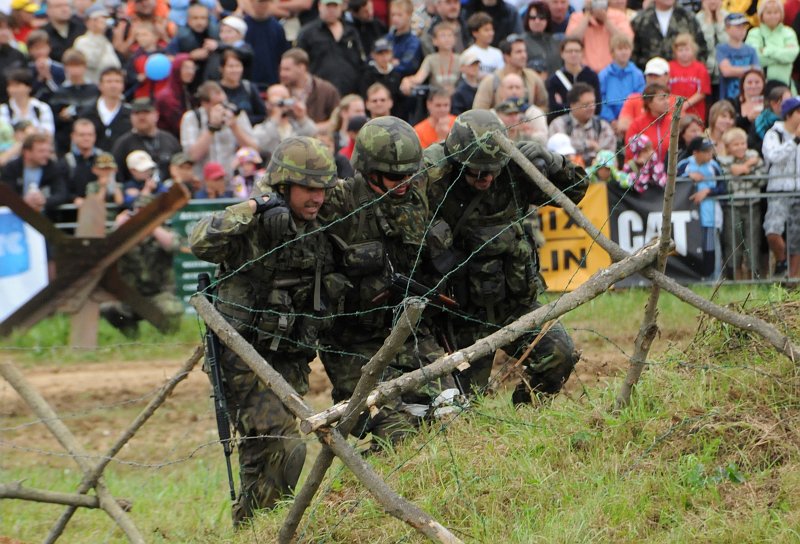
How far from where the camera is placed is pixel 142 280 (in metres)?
14.0

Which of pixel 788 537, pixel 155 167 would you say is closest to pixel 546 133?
pixel 155 167

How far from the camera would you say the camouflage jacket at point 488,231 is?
8953 millimetres

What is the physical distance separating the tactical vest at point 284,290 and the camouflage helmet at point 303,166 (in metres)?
0.27

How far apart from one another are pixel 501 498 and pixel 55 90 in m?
9.60

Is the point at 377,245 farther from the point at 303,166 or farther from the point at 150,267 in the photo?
the point at 150,267

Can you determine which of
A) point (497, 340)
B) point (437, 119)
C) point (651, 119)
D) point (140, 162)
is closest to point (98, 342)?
point (140, 162)

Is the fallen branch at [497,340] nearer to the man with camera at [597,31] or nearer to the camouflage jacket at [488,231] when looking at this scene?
the camouflage jacket at [488,231]

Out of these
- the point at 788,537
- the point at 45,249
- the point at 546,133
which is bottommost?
the point at 788,537

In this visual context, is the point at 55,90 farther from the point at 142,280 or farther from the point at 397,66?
the point at 397,66

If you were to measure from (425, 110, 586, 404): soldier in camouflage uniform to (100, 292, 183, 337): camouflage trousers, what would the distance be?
531cm

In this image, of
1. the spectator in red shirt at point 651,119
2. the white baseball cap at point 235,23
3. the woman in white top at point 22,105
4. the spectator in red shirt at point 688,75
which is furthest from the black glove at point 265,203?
the spectator in red shirt at point 688,75

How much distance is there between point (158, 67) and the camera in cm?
1567

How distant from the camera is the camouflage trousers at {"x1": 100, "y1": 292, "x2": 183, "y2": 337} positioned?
1395 cm

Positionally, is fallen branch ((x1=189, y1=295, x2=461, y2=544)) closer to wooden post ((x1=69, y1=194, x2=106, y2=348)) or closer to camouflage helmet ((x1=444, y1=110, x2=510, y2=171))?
camouflage helmet ((x1=444, y1=110, x2=510, y2=171))
